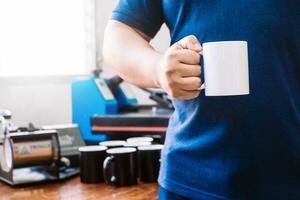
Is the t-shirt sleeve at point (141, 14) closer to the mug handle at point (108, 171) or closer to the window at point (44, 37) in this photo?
the mug handle at point (108, 171)

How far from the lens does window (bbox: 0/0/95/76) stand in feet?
6.42

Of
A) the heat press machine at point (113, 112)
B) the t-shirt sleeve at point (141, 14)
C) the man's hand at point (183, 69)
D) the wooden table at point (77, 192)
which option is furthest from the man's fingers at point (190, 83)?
the heat press machine at point (113, 112)

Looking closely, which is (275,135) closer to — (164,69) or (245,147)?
(245,147)

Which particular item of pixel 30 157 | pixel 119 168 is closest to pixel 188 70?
pixel 119 168

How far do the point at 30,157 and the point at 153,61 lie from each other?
79 centimetres

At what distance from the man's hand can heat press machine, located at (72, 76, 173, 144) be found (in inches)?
35.7

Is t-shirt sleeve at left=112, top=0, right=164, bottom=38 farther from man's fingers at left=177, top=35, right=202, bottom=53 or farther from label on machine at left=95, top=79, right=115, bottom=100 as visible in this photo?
label on machine at left=95, top=79, right=115, bottom=100

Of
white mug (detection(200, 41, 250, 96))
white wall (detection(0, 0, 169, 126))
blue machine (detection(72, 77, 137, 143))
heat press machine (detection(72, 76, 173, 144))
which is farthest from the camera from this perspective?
white wall (detection(0, 0, 169, 126))

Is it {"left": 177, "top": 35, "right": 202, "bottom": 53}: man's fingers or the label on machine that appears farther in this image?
the label on machine

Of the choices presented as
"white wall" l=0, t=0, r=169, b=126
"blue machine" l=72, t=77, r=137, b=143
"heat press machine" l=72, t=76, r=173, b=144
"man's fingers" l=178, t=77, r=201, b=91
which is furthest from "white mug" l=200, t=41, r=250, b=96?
"white wall" l=0, t=0, r=169, b=126

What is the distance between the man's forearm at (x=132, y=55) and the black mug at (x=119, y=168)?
0.52m

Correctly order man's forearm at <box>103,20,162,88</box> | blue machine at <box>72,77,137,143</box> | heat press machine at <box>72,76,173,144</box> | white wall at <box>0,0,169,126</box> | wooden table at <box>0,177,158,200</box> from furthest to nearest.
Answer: white wall at <box>0,0,169,126</box> < blue machine at <box>72,77,137,143</box> < heat press machine at <box>72,76,173,144</box> < wooden table at <box>0,177,158,200</box> < man's forearm at <box>103,20,162,88</box>

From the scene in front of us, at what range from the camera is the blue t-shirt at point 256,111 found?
2.06 feet

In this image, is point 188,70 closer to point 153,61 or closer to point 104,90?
point 153,61
